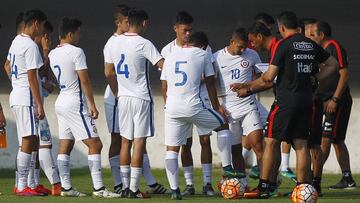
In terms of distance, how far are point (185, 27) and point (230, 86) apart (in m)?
0.98

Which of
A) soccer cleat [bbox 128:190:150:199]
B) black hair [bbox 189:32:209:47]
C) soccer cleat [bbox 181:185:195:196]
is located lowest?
soccer cleat [bbox 181:185:195:196]

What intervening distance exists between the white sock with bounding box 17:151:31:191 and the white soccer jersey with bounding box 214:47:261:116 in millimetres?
2745

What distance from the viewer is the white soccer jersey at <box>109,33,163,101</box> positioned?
562 inches

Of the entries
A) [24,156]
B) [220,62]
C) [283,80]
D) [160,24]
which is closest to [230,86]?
[220,62]

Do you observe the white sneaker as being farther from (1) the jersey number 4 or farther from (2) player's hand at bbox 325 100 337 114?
(2) player's hand at bbox 325 100 337 114

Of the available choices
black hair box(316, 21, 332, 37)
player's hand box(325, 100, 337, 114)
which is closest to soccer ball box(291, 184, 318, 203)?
player's hand box(325, 100, 337, 114)

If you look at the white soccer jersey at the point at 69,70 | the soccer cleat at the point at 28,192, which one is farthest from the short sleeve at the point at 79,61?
the soccer cleat at the point at 28,192

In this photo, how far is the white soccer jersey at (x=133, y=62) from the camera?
14266 millimetres

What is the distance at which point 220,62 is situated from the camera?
1503 cm

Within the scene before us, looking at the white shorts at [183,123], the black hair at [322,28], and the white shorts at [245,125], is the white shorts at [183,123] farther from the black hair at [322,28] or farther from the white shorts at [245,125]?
the black hair at [322,28]

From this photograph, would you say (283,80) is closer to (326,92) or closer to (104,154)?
(326,92)

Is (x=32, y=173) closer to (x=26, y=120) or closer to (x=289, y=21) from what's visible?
(x=26, y=120)

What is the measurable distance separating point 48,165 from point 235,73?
275cm

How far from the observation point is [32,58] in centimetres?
1452
